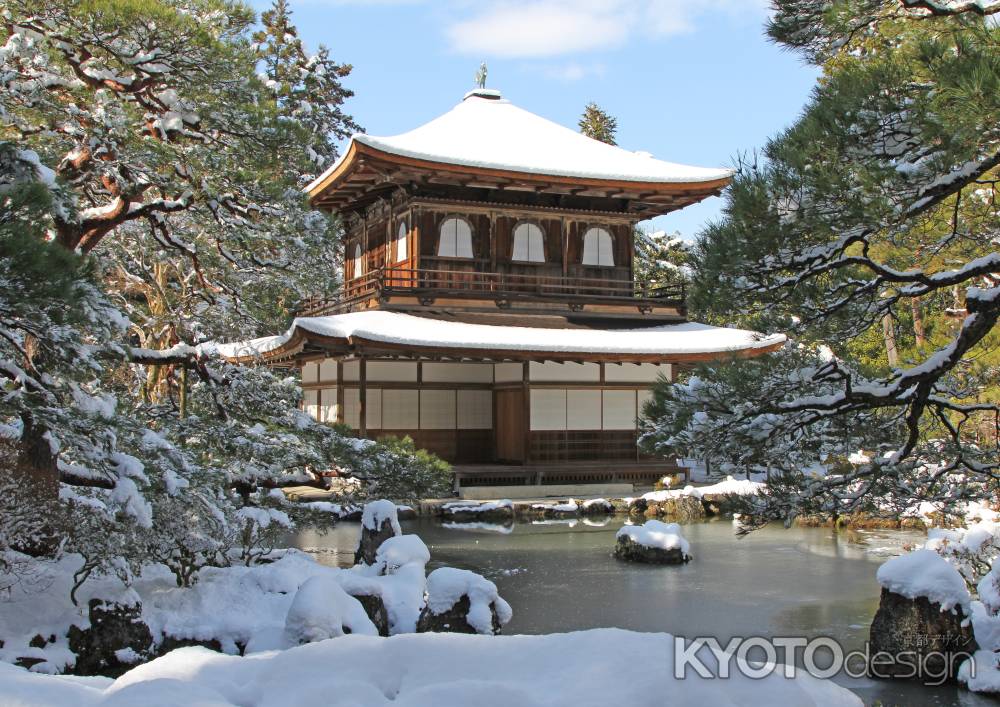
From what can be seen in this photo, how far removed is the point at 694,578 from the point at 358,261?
14.6 meters

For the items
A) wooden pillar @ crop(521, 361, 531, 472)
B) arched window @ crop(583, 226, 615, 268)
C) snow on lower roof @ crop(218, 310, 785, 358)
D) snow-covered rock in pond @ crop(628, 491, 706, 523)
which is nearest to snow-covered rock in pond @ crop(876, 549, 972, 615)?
snow on lower roof @ crop(218, 310, 785, 358)

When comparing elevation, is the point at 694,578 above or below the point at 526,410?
below

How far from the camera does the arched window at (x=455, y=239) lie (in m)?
20.5

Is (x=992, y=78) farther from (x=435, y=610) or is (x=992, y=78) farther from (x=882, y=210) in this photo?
(x=435, y=610)

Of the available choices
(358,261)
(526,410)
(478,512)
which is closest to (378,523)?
(478,512)

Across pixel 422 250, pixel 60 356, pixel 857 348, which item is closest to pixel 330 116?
pixel 422 250

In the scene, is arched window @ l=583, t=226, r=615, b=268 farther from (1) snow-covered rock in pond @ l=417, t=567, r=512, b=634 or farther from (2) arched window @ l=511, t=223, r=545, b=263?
(1) snow-covered rock in pond @ l=417, t=567, r=512, b=634

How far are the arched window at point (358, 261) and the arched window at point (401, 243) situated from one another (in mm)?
2587

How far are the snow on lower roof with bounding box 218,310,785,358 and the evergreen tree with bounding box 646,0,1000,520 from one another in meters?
10.4

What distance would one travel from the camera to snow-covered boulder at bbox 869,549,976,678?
742 centimetres

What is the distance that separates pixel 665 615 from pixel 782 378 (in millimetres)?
4488

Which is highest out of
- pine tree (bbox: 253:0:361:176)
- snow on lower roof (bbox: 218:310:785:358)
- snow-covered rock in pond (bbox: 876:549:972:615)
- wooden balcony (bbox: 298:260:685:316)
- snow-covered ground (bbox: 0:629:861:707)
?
pine tree (bbox: 253:0:361:176)

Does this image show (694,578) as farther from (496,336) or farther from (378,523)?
(496,336)

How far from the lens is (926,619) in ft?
24.5
